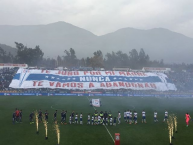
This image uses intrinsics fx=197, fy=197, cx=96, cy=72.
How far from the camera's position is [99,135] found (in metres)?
20.1

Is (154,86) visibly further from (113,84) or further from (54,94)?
(54,94)

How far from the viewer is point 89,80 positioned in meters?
55.9

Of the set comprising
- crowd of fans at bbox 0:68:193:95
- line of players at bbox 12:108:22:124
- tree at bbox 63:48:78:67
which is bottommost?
line of players at bbox 12:108:22:124

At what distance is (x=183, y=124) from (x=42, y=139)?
17453mm

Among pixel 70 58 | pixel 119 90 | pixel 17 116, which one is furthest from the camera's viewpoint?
pixel 70 58

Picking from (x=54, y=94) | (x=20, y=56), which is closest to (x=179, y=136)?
(x=54, y=94)

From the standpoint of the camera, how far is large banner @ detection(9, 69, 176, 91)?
53.0m

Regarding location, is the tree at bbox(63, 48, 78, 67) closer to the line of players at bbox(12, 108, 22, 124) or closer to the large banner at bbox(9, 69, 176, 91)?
the large banner at bbox(9, 69, 176, 91)

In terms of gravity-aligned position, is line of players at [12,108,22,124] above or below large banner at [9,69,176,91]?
below

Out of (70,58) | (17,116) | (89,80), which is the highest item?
(70,58)

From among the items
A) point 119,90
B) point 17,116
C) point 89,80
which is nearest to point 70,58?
point 89,80

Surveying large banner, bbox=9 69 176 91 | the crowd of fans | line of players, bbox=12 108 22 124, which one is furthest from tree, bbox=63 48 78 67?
line of players, bbox=12 108 22 124

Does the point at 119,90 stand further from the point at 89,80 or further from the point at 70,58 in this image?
the point at 70,58

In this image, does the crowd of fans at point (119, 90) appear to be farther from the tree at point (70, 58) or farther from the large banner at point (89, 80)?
the tree at point (70, 58)
